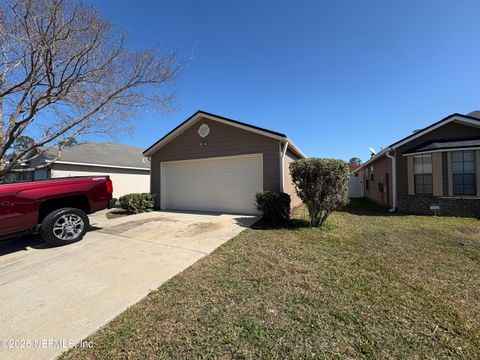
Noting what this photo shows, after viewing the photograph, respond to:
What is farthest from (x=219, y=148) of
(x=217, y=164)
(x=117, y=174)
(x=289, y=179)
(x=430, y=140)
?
(x=117, y=174)

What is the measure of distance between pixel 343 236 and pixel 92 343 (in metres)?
5.46

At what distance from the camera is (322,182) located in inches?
246

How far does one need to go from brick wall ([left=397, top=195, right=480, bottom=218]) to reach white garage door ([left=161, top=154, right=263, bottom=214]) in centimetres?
665

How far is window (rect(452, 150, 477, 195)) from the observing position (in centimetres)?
856

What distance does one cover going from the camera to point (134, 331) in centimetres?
232

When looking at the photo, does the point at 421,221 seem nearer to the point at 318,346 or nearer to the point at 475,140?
the point at 475,140

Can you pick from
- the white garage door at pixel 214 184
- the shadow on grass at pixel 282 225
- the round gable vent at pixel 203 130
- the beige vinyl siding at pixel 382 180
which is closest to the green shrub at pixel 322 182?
the shadow on grass at pixel 282 225

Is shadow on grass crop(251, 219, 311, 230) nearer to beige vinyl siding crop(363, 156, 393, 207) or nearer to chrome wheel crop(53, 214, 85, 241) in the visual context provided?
chrome wheel crop(53, 214, 85, 241)

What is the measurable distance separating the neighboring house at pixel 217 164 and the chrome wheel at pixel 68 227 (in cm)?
526

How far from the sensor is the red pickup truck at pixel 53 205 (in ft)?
14.4

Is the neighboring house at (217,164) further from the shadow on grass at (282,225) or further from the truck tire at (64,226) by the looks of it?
the truck tire at (64,226)

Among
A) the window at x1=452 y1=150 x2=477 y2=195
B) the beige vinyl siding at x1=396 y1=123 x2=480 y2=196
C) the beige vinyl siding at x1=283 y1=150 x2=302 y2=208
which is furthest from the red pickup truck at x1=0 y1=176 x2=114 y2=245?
the window at x1=452 y1=150 x2=477 y2=195

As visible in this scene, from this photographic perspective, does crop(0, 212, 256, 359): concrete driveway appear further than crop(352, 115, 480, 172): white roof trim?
No

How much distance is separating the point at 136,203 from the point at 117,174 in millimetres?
8571
